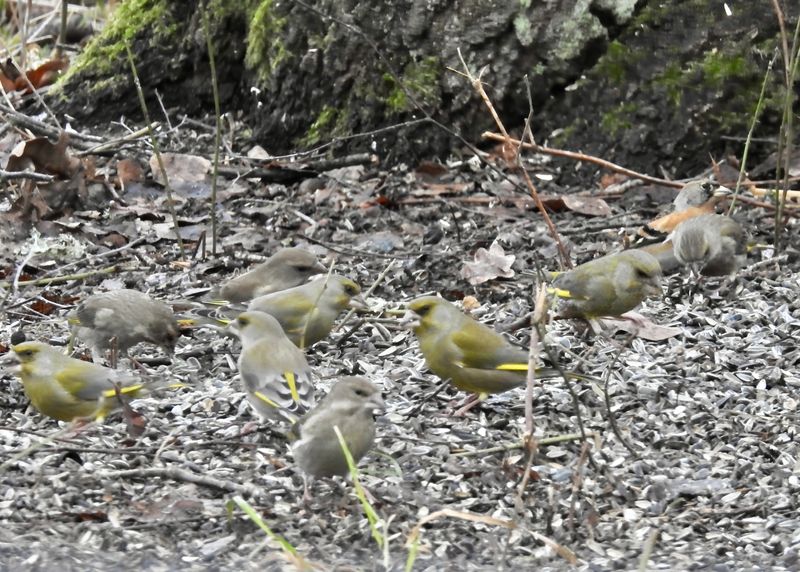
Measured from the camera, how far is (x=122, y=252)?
7.30 metres

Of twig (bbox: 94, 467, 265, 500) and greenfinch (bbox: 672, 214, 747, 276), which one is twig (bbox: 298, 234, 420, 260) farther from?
twig (bbox: 94, 467, 265, 500)

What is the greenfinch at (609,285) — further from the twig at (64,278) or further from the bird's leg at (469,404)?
the twig at (64,278)

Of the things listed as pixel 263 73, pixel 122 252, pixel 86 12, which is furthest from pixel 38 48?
pixel 122 252

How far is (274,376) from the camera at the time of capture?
4.81 meters

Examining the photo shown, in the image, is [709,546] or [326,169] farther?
[326,169]

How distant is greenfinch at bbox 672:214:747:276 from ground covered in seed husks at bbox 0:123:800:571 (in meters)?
0.12

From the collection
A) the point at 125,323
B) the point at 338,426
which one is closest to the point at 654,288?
the point at 338,426

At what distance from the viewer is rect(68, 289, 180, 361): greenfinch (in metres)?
5.66

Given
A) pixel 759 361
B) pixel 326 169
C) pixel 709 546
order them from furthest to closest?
1. pixel 326 169
2. pixel 759 361
3. pixel 709 546

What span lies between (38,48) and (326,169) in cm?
466

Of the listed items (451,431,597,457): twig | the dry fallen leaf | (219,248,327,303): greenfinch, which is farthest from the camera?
the dry fallen leaf

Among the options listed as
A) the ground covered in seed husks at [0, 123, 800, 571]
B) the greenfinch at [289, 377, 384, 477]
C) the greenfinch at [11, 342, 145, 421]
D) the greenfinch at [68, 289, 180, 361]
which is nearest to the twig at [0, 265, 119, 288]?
the ground covered in seed husks at [0, 123, 800, 571]

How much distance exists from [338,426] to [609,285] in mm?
1944

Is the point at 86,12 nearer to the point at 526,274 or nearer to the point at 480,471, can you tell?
the point at 526,274
